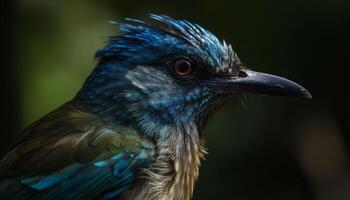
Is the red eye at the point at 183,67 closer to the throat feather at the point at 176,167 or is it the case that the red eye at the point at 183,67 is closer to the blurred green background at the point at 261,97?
the throat feather at the point at 176,167

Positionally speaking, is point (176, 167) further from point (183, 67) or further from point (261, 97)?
point (261, 97)

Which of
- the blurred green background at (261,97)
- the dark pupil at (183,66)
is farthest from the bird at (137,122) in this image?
the blurred green background at (261,97)

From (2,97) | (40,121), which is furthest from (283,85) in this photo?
(2,97)

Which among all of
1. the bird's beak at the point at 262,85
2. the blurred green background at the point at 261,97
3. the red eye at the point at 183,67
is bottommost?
the blurred green background at the point at 261,97

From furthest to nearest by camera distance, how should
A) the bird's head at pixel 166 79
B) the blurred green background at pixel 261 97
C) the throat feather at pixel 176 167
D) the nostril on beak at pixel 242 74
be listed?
the blurred green background at pixel 261 97
the nostril on beak at pixel 242 74
the bird's head at pixel 166 79
the throat feather at pixel 176 167

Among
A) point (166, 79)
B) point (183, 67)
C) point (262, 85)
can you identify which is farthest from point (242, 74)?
point (166, 79)

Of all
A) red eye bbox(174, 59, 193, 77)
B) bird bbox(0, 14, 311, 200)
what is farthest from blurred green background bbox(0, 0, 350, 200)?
red eye bbox(174, 59, 193, 77)

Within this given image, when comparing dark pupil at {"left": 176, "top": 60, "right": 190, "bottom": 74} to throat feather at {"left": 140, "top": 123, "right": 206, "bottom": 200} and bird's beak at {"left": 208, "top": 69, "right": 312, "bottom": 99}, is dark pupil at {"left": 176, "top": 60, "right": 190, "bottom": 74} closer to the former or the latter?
bird's beak at {"left": 208, "top": 69, "right": 312, "bottom": 99}

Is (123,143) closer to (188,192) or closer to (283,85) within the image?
(188,192)
